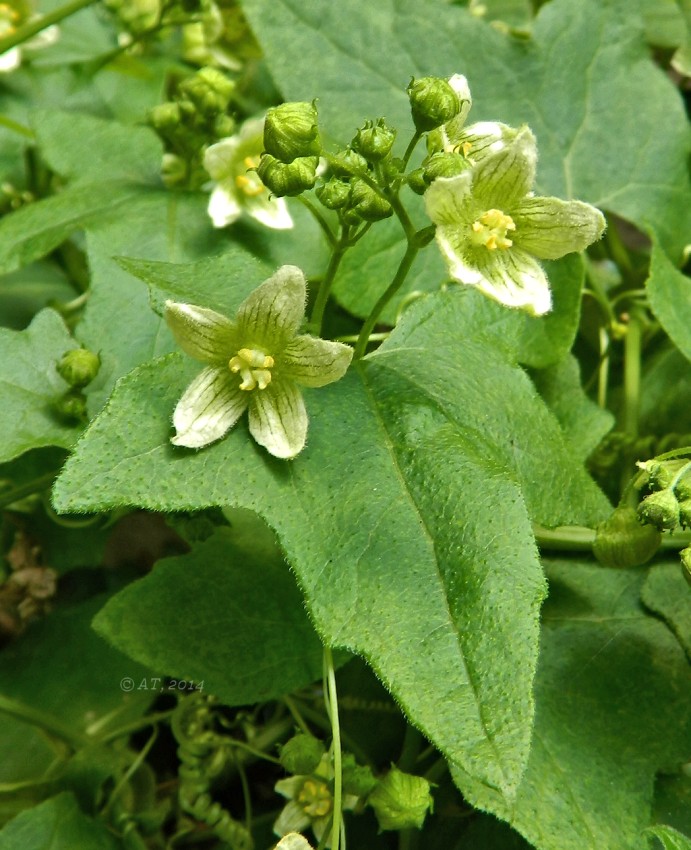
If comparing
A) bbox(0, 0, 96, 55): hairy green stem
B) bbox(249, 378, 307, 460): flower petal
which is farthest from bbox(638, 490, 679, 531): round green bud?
bbox(0, 0, 96, 55): hairy green stem

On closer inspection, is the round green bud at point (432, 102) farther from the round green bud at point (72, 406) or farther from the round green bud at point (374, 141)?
the round green bud at point (72, 406)

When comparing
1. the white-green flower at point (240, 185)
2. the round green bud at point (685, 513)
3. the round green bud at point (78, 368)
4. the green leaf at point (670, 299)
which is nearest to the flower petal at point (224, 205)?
the white-green flower at point (240, 185)

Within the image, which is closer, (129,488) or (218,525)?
(129,488)

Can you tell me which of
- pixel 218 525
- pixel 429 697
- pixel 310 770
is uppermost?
pixel 429 697

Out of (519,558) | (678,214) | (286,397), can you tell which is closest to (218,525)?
(286,397)

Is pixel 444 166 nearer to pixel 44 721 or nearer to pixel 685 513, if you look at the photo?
pixel 685 513

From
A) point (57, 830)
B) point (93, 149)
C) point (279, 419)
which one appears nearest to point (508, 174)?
point (279, 419)

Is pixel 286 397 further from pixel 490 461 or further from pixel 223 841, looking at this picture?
pixel 223 841
